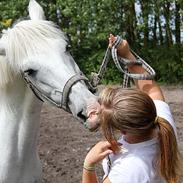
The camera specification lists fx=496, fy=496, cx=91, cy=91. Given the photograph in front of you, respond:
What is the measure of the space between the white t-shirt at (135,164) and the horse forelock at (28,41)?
0.88m

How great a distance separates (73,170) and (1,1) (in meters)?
6.80

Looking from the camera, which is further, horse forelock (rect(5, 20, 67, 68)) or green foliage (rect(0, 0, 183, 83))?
green foliage (rect(0, 0, 183, 83))

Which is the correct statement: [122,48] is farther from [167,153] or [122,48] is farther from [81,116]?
[167,153]

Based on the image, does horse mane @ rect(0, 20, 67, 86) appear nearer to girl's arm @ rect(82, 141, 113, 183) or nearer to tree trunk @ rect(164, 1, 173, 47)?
girl's arm @ rect(82, 141, 113, 183)

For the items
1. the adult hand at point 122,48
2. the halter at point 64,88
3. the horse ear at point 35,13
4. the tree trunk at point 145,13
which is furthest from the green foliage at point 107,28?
the adult hand at point 122,48

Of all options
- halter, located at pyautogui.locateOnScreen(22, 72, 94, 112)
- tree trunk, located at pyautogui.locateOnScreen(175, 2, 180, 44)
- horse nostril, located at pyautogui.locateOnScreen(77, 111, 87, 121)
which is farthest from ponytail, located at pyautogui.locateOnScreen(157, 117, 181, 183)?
tree trunk, located at pyautogui.locateOnScreen(175, 2, 180, 44)

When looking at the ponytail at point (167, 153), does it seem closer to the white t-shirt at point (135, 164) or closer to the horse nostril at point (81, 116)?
the white t-shirt at point (135, 164)

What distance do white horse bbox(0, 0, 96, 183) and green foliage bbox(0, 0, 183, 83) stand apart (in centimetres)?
777

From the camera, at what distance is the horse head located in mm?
2439

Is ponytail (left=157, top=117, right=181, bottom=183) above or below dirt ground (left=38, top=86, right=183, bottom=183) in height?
above

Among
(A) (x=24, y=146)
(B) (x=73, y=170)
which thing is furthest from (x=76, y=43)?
(A) (x=24, y=146)

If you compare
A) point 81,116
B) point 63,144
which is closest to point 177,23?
point 63,144

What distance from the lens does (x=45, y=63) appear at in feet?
8.11

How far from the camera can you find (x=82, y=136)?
609cm
